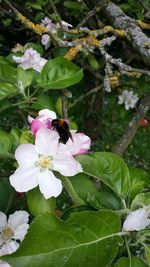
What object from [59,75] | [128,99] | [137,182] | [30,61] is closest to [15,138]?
[137,182]

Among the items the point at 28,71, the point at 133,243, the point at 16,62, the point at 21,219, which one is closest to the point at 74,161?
the point at 133,243

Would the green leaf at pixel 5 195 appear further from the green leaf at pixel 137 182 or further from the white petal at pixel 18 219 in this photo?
the green leaf at pixel 137 182

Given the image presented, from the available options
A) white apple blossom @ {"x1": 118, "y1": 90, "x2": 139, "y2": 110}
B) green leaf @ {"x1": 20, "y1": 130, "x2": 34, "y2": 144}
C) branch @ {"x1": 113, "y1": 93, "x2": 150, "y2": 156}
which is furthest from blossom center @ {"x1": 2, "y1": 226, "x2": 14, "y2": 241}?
white apple blossom @ {"x1": 118, "y1": 90, "x2": 139, "y2": 110}

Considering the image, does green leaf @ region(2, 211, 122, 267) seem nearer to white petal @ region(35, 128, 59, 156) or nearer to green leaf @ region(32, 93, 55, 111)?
white petal @ region(35, 128, 59, 156)

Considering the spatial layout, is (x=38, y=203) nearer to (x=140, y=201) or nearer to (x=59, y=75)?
(x=140, y=201)

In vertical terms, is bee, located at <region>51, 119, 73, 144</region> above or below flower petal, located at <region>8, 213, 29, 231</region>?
above

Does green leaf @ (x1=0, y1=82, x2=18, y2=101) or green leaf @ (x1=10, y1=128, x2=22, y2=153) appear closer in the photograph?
green leaf @ (x1=10, y1=128, x2=22, y2=153)

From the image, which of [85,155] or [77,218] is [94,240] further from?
[85,155]
